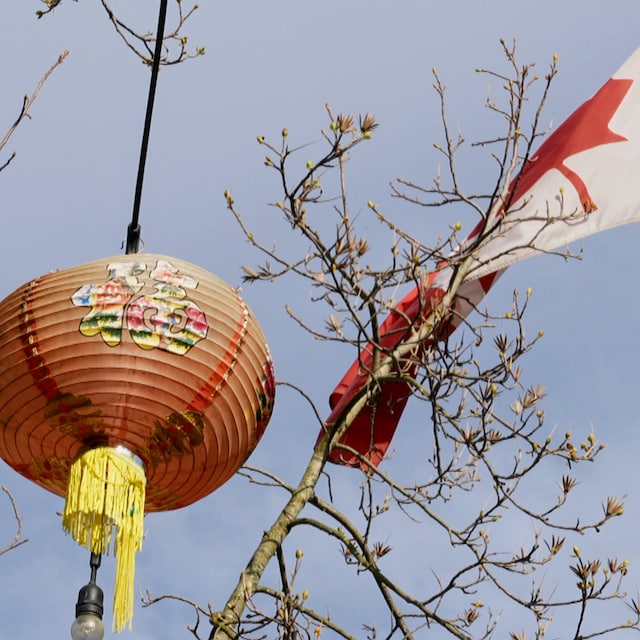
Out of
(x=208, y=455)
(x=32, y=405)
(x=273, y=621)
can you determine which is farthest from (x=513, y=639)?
(x=32, y=405)

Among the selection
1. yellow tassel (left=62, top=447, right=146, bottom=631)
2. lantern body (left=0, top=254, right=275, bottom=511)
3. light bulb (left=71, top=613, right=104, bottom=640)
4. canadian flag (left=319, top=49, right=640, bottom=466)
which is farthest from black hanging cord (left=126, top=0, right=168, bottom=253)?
light bulb (left=71, top=613, right=104, bottom=640)

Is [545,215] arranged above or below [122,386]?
above

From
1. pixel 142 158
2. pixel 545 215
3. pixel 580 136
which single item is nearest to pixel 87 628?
pixel 142 158

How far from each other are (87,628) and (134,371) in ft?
2.69

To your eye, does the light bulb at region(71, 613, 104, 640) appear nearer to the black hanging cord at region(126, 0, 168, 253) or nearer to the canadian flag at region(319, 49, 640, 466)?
the black hanging cord at region(126, 0, 168, 253)

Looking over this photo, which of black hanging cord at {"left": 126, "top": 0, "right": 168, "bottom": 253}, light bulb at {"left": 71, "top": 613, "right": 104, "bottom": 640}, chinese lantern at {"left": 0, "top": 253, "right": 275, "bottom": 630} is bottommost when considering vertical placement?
light bulb at {"left": 71, "top": 613, "right": 104, "bottom": 640}

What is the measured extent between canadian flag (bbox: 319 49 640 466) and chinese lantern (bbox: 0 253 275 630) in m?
1.22

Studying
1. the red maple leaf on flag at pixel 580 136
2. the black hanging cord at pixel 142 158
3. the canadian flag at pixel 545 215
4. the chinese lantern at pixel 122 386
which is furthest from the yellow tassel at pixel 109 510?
the red maple leaf on flag at pixel 580 136

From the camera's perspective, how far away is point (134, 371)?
427 cm

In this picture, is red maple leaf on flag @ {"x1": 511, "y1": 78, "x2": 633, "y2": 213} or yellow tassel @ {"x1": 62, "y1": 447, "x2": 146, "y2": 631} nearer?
yellow tassel @ {"x1": 62, "y1": 447, "x2": 146, "y2": 631}

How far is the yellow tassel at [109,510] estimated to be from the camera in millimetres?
4391

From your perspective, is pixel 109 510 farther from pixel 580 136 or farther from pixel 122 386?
pixel 580 136

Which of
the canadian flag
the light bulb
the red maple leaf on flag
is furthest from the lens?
the red maple leaf on flag

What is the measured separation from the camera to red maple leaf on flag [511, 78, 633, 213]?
682 cm
